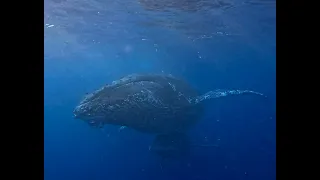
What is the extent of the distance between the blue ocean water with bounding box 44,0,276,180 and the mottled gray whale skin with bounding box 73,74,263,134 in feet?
1.81

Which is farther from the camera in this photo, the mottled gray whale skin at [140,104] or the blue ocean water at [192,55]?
the blue ocean water at [192,55]

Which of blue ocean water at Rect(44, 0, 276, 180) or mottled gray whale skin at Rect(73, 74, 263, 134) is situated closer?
mottled gray whale skin at Rect(73, 74, 263, 134)

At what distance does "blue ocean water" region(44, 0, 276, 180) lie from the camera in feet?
30.0

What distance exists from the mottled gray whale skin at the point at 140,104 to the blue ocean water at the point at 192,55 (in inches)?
21.7

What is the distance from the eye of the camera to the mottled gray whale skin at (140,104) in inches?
321

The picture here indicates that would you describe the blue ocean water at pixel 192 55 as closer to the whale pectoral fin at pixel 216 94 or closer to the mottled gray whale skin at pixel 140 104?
the whale pectoral fin at pixel 216 94

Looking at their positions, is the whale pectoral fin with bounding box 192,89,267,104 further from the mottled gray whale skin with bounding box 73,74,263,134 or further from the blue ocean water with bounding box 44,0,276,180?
the mottled gray whale skin with bounding box 73,74,263,134

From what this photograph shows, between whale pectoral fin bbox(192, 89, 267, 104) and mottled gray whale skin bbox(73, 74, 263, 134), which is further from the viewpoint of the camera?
whale pectoral fin bbox(192, 89, 267, 104)

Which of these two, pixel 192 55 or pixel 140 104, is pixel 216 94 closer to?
pixel 192 55

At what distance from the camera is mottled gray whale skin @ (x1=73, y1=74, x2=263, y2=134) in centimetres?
815

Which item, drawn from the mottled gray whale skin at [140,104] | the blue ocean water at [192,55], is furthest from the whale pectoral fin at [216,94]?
the mottled gray whale skin at [140,104]

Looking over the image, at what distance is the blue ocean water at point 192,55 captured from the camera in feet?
30.0

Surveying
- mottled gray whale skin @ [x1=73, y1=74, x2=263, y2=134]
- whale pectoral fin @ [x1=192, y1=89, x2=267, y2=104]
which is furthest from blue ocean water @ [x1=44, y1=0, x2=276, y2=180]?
mottled gray whale skin @ [x1=73, y1=74, x2=263, y2=134]
